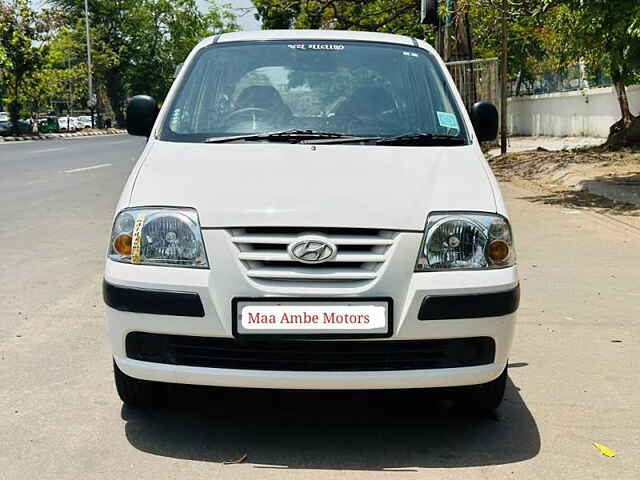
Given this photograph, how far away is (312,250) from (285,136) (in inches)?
44.6

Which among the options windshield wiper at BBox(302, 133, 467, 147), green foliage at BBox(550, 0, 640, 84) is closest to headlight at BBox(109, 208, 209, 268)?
A: windshield wiper at BBox(302, 133, 467, 147)

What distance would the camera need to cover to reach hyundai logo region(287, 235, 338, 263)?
362 cm

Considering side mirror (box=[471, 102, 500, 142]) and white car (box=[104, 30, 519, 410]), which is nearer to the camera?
white car (box=[104, 30, 519, 410])

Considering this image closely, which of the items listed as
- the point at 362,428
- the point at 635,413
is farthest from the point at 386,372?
the point at 635,413

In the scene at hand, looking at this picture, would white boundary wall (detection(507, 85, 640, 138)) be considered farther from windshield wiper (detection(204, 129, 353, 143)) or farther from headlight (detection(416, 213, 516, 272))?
headlight (detection(416, 213, 516, 272))

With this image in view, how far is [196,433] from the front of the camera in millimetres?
4059

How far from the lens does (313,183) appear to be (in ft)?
12.7

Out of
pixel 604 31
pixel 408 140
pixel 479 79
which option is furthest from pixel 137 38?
pixel 408 140

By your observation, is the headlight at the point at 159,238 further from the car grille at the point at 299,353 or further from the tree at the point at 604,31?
the tree at the point at 604,31

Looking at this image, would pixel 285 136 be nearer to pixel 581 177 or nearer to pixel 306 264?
pixel 306 264

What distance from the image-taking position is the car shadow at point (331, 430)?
12.4 ft

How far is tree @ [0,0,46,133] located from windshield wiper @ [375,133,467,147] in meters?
46.7

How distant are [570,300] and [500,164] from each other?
13786mm

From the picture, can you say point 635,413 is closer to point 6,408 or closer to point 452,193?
point 452,193
